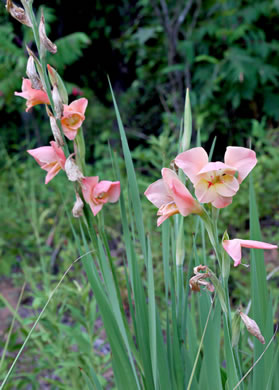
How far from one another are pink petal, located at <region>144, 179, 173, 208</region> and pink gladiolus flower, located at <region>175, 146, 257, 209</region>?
0.06 m

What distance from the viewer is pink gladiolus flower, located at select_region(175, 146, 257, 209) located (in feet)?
1.59

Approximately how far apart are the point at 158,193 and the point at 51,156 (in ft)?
0.57

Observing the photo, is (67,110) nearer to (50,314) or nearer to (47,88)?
(47,88)

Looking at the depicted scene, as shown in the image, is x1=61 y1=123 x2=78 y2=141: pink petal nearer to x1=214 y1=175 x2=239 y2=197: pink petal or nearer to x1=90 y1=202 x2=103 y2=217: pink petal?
x1=90 y1=202 x2=103 y2=217: pink petal

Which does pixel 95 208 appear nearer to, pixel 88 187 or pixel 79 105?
pixel 88 187

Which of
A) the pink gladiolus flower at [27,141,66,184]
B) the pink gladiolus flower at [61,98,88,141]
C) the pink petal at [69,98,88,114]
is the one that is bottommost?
the pink gladiolus flower at [27,141,66,184]

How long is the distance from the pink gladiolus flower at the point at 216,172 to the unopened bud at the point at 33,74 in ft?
0.79

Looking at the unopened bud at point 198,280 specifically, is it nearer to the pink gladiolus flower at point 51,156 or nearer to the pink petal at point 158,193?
the pink petal at point 158,193

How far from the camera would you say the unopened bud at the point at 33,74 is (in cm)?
55

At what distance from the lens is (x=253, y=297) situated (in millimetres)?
601

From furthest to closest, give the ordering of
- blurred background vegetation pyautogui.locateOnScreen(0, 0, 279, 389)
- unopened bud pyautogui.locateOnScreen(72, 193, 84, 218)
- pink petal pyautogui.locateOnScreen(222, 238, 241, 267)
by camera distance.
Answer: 1. blurred background vegetation pyautogui.locateOnScreen(0, 0, 279, 389)
2. unopened bud pyautogui.locateOnScreen(72, 193, 84, 218)
3. pink petal pyautogui.locateOnScreen(222, 238, 241, 267)

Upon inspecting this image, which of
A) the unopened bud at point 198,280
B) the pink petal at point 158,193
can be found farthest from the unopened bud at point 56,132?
the unopened bud at point 198,280

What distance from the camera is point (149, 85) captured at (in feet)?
12.0

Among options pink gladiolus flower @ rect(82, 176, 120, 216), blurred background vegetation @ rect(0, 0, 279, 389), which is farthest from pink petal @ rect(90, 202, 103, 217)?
blurred background vegetation @ rect(0, 0, 279, 389)
